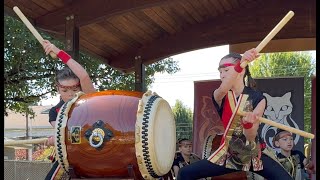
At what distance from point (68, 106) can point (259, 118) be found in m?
1.03

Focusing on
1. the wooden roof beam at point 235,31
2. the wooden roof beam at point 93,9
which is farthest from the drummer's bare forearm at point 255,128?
the wooden roof beam at point 235,31

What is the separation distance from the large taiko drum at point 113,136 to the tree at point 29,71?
485cm

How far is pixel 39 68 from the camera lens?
873cm

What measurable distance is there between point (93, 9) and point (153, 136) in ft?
6.62

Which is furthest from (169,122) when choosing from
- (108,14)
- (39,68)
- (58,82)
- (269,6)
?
(39,68)

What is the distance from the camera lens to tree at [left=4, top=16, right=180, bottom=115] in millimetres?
8188

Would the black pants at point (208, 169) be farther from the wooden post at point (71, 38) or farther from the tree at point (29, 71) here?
the tree at point (29, 71)

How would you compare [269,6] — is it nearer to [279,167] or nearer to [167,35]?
[167,35]

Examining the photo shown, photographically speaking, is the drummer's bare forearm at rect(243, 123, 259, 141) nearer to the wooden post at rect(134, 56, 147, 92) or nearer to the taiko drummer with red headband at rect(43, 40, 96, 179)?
the taiko drummer with red headband at rect(43, 40, 96, 179)

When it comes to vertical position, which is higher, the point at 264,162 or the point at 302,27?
the point at 302,27

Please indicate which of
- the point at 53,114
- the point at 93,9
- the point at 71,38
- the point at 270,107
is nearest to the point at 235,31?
the point at 270,107

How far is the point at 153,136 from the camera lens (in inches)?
110

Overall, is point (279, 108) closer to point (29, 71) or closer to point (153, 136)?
point (153, 136)

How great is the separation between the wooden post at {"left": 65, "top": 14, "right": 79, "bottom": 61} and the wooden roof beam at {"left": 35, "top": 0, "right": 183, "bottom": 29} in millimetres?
46
